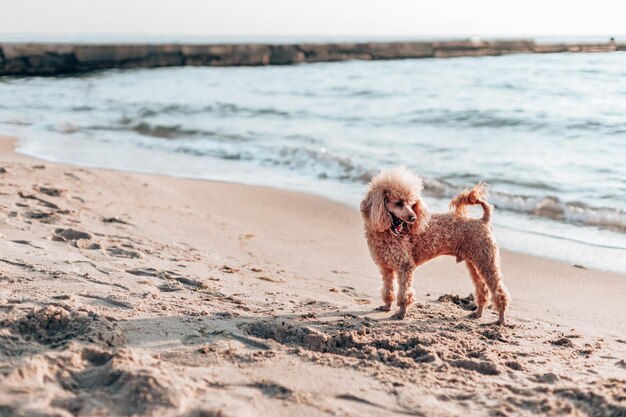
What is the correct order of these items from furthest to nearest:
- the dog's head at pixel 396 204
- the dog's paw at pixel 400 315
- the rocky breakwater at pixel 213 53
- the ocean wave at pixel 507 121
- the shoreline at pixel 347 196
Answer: the rocky breakwater at pixel 213 53, the ocean wave at pixel 507 121, the shoreline at pixel 347 196, the dog's paw at pixel 400 315, the dog's head at pixel 396 204

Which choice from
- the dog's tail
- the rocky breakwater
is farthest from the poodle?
the rocky breakwater

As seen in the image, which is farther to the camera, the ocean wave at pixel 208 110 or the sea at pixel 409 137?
the ocean wave at pixel 208 110

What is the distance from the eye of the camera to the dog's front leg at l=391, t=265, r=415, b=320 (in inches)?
Result: 165

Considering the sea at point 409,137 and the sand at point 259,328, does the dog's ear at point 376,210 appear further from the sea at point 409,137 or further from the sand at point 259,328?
the sea at point 409,137

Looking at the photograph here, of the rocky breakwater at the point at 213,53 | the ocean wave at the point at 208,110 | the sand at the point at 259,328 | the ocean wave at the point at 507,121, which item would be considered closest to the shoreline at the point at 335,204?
the sand at the point at 259,328

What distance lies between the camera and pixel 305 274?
519cm

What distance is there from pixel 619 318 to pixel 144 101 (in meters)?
16.6

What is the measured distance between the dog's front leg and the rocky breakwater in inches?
1053

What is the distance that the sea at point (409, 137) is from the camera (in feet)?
25.4

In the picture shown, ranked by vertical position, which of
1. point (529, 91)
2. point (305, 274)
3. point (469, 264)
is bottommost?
point (305, 274)

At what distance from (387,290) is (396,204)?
2.06 ft

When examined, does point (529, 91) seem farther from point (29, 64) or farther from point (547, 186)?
point (29, 64)

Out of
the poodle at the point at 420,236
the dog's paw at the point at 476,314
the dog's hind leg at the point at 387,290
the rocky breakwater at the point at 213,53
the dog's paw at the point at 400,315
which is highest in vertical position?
the rocky breakwater at the point at 213,53

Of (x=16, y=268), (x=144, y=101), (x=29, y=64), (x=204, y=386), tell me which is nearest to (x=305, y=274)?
(x=16, y=268)
